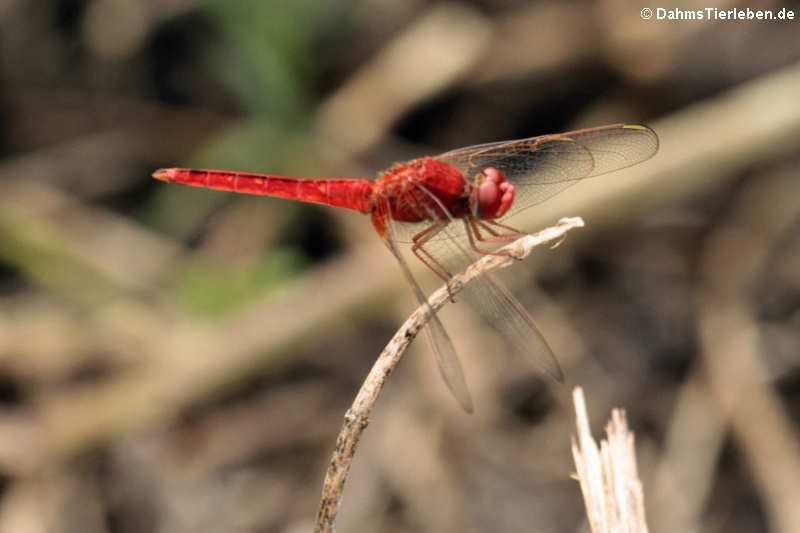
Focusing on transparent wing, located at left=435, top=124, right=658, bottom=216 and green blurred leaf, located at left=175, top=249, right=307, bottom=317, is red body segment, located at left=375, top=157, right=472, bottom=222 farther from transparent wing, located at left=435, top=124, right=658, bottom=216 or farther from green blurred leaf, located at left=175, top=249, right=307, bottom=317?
green blurred leaf, located at left=175, top=249, right=307, bottom=317

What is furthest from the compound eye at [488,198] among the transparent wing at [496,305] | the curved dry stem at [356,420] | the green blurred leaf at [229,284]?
the green blurred leaf at [229,284]

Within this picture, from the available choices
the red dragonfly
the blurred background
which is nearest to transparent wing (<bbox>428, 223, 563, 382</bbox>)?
the red dragonfly

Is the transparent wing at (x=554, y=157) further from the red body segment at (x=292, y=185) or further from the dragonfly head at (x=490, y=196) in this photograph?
the red body segment at (x=292, y=185)

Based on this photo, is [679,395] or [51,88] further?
[51,88]

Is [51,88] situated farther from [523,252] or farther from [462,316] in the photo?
[523,252]

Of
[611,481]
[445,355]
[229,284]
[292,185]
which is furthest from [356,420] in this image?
[229,284]

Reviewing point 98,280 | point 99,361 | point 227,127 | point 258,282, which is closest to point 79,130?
point 227,127
